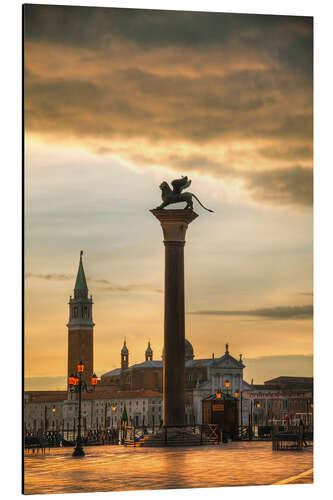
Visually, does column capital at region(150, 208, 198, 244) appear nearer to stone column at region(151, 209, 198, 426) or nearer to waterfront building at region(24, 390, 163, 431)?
stone column at region(151, 209, 198, 426)

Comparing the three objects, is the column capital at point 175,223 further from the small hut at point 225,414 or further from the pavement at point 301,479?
the pavement at point 301,479

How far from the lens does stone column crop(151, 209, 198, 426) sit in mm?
18781

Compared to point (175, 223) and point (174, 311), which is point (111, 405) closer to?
point (174, 311)

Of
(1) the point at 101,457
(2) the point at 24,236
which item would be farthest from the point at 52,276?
(1) the point at 101,457

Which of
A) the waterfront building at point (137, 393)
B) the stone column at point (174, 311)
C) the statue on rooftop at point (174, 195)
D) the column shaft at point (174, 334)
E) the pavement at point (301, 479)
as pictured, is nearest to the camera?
the pavement at point (301, 479)

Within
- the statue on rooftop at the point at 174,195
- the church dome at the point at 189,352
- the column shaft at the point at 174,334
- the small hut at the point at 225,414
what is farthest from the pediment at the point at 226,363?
the statue on rooftop at the point at 174,195

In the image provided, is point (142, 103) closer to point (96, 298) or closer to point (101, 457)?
point (96, 298)

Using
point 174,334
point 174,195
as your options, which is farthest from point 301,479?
point 174,334

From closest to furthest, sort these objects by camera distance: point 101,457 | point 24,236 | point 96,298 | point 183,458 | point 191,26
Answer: point 24,236, point 191,26, point 183,458, point 101,457, point 96,298

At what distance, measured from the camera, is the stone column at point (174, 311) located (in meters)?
18.8

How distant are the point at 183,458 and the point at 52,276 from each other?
11.7ft

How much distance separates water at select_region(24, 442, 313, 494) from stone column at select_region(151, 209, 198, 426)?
2.30 m
